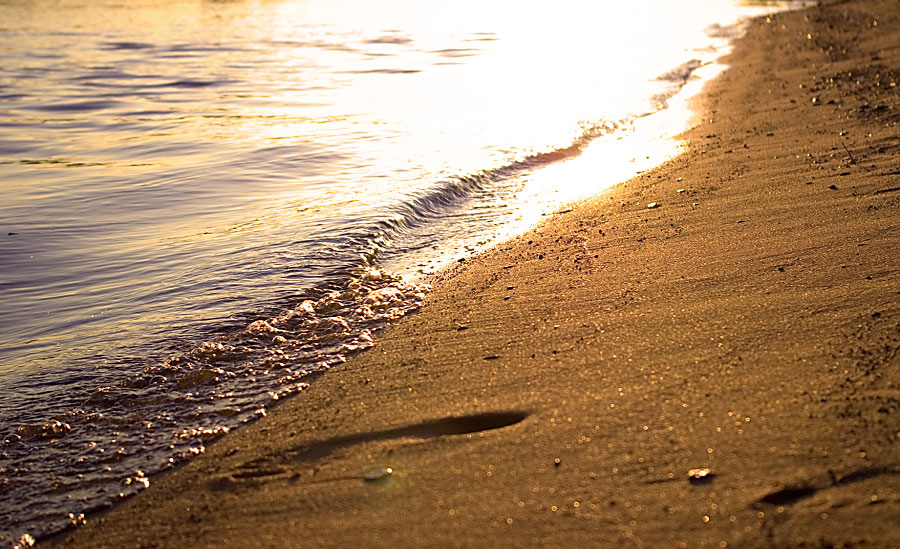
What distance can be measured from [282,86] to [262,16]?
53.7 feet

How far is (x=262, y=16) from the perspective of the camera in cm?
2641

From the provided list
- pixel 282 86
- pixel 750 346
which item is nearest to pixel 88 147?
pixel 282 86

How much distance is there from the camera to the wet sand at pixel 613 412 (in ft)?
6.52

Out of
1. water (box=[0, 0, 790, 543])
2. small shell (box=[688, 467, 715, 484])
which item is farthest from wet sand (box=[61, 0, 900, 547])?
water (box=[0, 0, 790, 543])

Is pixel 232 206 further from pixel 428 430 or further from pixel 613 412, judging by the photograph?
pixel 613 412

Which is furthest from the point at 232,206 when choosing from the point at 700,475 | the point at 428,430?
the point at 700,475

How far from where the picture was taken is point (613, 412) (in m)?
2.44

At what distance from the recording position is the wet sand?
1986 millimetres

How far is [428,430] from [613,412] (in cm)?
61

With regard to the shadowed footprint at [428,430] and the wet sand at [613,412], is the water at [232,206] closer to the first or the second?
the wet sand at [613,412]

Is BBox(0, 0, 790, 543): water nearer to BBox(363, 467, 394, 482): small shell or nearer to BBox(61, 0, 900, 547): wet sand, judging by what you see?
BBox(61, 0, 900, 547): wet sand

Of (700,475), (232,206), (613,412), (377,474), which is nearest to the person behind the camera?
(700,475)

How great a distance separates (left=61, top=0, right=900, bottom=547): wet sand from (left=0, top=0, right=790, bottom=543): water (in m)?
0.34

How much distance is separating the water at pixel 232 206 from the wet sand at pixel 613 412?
0.34 metres
